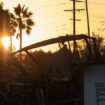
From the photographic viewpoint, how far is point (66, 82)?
16391 millimetres

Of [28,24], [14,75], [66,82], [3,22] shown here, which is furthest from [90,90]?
[28,24]

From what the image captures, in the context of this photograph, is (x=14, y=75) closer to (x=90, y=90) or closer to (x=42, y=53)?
(x=42, y=53)

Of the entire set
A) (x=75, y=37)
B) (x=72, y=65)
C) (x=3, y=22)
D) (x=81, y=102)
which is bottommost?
(x=81, y=102)

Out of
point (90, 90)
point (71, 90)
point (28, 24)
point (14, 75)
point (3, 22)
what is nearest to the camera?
point (90, 90)

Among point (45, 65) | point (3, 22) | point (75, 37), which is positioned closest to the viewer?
point (45, 65)

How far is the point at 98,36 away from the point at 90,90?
63.8 metres

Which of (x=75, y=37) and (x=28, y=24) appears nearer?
(x=75, y=37)

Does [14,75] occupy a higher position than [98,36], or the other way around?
[98,36]

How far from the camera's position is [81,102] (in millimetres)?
17125

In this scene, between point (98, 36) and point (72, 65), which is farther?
point (98, 36)

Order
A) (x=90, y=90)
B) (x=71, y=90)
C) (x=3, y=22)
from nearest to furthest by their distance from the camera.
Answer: (x=90, y=90) → (x=71, y=90) → (x=3, y=22)

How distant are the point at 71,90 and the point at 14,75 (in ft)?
14.0

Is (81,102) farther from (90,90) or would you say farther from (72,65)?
(90,90)

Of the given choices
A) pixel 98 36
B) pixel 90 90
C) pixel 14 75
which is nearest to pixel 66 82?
pixel 14 75
